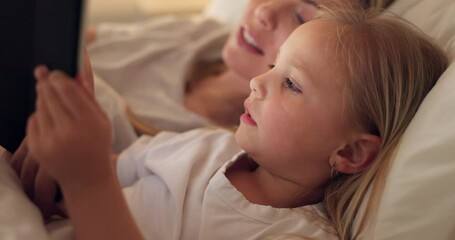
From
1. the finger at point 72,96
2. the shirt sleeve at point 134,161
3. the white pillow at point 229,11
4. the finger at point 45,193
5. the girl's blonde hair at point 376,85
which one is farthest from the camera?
the white pillow at point 229,11

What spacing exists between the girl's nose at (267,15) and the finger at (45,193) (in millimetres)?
520

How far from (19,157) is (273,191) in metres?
0.34

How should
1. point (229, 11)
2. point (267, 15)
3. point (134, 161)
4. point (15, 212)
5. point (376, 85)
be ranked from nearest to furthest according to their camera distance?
1. point (15, 212)
2. point (376, 85)
3. point (134, 161)
4. point (267, 15)
5. point (229, 11)

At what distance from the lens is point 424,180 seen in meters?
0.68

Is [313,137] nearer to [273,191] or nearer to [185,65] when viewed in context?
[273,191]

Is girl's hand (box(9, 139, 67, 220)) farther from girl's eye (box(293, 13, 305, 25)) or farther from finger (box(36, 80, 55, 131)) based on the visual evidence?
girl's eye (box(293, 13, 305, 25))

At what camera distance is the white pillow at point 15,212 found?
1.92ft

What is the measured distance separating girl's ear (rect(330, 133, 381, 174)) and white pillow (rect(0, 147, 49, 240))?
380mm

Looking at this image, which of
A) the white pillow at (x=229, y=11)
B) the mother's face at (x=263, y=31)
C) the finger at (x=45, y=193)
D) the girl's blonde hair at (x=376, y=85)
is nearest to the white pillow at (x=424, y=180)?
Answer: the girl's blonde hair at (x=376, y=85)

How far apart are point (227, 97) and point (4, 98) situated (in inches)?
25.7

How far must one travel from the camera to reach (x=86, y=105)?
1.66ft

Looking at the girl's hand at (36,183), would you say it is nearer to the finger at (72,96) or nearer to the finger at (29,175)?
the finger at (29,175)

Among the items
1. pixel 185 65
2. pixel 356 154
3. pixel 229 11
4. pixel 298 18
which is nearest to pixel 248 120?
pixel 356 154

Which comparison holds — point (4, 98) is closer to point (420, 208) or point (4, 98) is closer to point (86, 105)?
point (86, 105)
